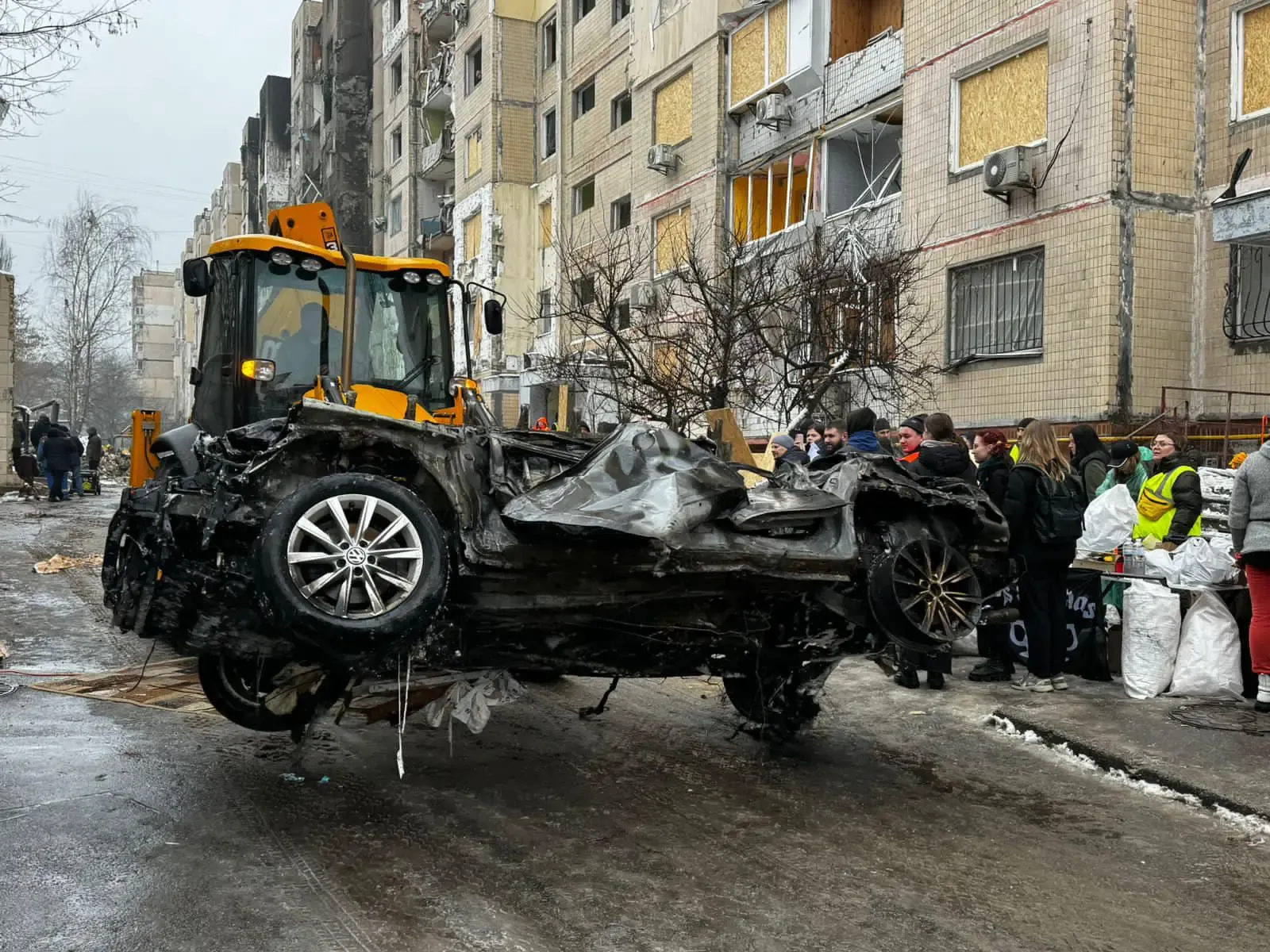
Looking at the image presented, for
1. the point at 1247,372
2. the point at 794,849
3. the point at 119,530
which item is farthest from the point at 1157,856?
the point at 1247,372

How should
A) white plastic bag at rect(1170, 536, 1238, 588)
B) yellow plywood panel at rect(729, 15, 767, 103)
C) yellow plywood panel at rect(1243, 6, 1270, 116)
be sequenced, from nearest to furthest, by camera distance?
1. white plastic bag at rect(1170, 536, 1238, 588)
2. yellow plywood panel at rect(1243, 6, 1270, 116)
3. yellow plywood panel at rect(729, 15, 767, 103)

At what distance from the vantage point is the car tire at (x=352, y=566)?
165 inches

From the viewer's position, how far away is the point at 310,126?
53.5m

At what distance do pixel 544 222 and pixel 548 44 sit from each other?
531 cm

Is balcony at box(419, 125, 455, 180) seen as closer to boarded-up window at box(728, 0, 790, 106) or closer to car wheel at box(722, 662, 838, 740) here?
boarded-up window at box(728, 0, 790, 106)

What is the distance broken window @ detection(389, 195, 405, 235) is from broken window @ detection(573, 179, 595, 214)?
14853mm

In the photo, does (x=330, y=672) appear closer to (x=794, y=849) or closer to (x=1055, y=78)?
(x=794, y=849)

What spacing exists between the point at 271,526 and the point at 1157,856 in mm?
3784

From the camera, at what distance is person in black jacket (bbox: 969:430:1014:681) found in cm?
776

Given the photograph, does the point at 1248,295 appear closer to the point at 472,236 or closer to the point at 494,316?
the point at 494,316

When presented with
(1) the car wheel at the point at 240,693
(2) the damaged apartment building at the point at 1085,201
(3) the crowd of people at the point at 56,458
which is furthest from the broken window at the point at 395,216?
(1) the car wheel at the point at 240,693

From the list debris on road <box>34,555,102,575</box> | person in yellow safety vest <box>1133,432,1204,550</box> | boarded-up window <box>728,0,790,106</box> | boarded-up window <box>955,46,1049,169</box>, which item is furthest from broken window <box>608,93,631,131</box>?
person in yellow safety vest <box>1133,432,1204,550</box>

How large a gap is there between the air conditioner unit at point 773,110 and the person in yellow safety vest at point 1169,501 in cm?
1310

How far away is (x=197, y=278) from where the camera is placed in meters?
7.74
